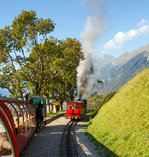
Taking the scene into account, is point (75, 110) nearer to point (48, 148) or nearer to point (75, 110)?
point (75, 110)

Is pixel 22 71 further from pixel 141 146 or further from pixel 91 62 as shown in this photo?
pixel 141 146

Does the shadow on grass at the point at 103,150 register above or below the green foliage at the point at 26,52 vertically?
below

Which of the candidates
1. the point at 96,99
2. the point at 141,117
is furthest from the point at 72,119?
the point at 96,99

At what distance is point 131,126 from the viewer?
11.1m

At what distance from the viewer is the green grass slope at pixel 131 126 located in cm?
923

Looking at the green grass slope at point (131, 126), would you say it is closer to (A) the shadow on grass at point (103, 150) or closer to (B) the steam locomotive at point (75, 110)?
(A) the shadow on grass at point (103, 150)

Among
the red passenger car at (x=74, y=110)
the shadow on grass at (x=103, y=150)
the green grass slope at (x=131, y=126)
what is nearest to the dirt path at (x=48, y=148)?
the shadow on grass at (x=103, y=150)

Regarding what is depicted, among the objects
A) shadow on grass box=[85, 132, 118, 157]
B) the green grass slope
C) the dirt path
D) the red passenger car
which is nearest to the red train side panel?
the red passenger car

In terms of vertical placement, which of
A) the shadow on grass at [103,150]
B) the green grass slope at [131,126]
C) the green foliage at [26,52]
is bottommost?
the shadow on grass at [103,150]

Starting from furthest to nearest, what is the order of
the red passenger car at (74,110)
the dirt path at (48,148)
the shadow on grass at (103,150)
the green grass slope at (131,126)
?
the red passenger car at (74,110), the dirt path at (48,148), the shadow on grass at (103,150), the green grass slope at (131,126)

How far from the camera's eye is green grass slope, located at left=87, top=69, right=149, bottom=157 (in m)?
9.23

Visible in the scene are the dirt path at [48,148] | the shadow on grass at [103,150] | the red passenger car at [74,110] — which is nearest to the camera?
the shadow on grass at [103,150]

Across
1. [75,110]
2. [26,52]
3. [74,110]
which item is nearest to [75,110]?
[75,110]

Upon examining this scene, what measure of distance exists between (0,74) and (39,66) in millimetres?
5699
